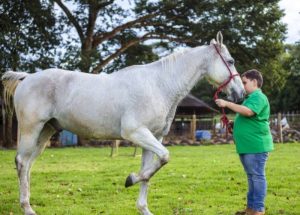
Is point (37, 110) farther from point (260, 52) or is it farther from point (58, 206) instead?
point (260, 52)

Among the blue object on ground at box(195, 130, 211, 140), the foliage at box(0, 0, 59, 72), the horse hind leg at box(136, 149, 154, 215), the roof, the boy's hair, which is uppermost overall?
the foliage at box(0, 0, 59, 72)

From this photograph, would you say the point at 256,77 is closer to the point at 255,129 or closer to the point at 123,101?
the point at 255,129

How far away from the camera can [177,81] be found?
247 inches

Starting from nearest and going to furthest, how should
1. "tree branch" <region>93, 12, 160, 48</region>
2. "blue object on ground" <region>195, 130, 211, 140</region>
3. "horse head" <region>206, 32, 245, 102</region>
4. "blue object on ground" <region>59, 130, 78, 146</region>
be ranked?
"horse head" <region>206, 32, 245, 102</region>
"tree branch" <region>93, 12, 160, 48</region>
"blue object on ground" <region>59, 130, 78, 146</region>
"blue object on ground" <region>195, 130, 211, 140</region>

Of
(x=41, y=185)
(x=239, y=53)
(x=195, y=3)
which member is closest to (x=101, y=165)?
(x=41, y=185)

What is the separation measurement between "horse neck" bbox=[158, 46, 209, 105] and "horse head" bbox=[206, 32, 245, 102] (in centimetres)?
13

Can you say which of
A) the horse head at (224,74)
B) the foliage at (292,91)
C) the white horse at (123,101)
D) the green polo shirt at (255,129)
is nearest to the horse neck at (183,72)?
the white horse at (123,101)

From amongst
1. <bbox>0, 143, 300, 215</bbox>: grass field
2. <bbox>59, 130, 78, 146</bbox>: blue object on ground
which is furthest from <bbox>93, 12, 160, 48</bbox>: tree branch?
<bbox>0, 143, 300, 215</bbox>: grass field

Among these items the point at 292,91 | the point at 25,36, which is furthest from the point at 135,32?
the point at 292,91

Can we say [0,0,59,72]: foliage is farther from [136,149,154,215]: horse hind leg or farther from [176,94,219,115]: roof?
[136,149,154,215]: horse hind leg

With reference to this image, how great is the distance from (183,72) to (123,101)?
0.98 meters

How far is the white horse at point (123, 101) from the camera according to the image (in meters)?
5.90

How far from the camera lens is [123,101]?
237 inches

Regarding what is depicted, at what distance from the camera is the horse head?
19.8 ft
